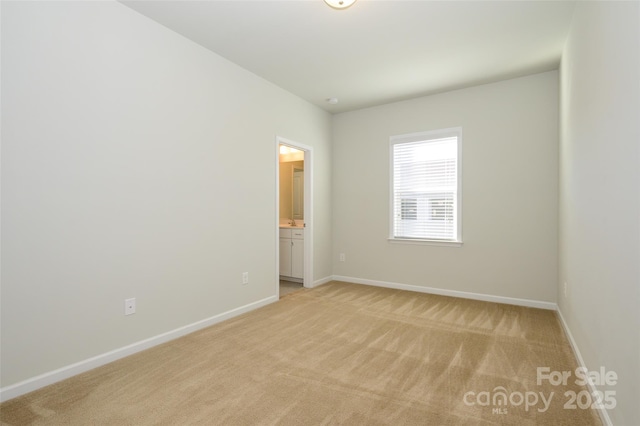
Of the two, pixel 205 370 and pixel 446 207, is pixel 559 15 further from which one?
pixel 205 370

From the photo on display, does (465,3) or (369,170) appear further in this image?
(369,170)

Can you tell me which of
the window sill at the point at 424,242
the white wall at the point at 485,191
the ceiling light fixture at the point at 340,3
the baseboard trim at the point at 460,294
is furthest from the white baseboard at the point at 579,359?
the ceiling light fixture at the point at 340,3

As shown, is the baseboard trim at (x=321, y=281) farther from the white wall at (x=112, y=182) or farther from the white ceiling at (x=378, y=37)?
the white ceiling at (x=378, y=37)

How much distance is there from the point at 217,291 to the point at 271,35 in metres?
2.59

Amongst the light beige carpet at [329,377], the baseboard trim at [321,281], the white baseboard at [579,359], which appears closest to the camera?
the white baseboard at [579,359]

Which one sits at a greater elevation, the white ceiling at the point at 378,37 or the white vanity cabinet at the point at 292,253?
the white ceiling at the point at 378,37

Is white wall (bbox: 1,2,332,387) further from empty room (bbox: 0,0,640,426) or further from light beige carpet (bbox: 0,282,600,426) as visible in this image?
light beige carpet (bbox: 0,282,600,426)

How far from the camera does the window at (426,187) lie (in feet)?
14.5

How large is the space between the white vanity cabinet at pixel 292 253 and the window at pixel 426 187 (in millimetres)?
1437

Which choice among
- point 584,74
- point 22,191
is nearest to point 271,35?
point 22,191

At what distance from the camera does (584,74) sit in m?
2.30

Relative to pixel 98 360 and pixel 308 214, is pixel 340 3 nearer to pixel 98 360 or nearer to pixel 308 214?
pixel 308 214

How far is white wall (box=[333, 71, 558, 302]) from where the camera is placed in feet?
12.6

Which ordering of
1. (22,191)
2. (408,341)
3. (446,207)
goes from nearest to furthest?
(22,191) → (408,341) → (446,207)
